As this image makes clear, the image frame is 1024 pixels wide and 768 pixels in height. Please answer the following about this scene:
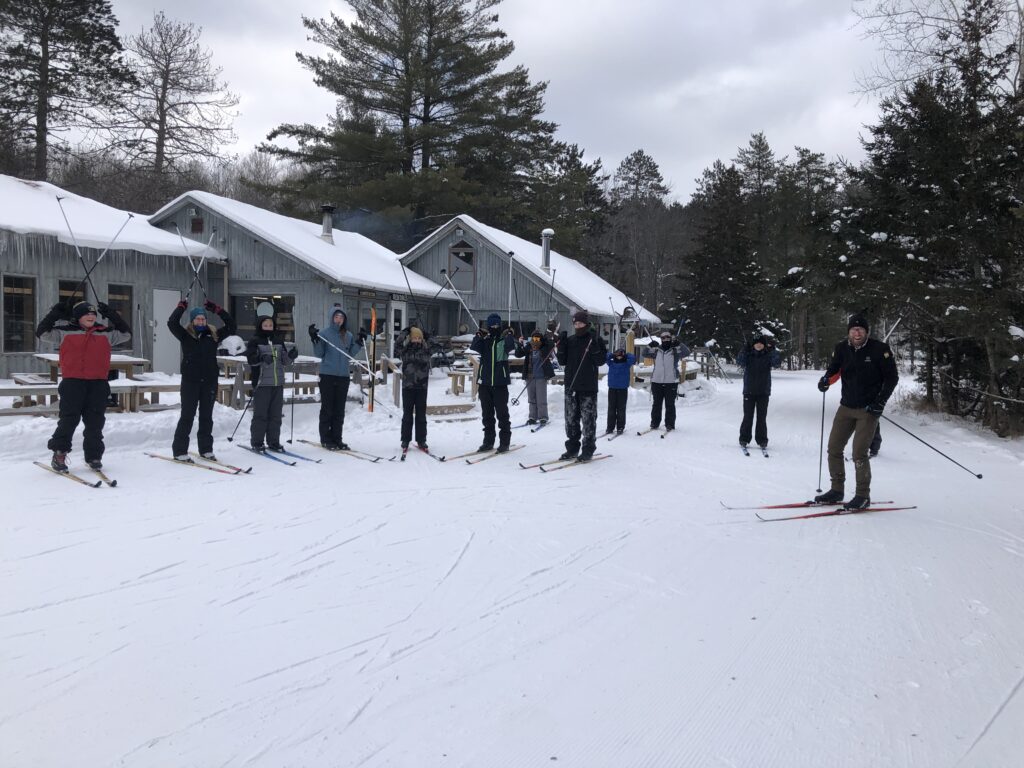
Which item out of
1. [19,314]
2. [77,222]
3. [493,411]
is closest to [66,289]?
[19,314]

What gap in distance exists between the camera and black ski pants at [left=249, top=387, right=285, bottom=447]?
8.08 metres

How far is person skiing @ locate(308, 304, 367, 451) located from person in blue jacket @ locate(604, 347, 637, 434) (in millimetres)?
3949

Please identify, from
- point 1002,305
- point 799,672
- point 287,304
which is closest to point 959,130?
point 1002,305

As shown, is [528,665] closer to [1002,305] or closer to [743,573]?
[743,573]

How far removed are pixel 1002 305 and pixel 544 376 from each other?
24.4 feet

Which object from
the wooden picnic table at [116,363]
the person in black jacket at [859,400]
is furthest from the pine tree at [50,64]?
the person in black jacket at [859,400]

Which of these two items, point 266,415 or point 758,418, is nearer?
point 266,415

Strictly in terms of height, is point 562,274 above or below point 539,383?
above

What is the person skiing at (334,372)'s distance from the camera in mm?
8430

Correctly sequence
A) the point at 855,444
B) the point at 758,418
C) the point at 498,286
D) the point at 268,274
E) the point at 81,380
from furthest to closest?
1. the point at 498,286
2. the point at 268,274
3. the point at 758,418
4. the point at 81,380
5. the point at 855,444

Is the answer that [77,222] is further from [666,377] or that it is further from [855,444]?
[855,444]

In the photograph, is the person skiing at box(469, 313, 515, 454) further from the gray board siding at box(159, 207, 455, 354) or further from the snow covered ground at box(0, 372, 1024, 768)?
the gray board siding at box(159, 207, 455, 354)

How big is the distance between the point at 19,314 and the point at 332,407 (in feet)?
30.4

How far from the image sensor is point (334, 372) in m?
8.52
